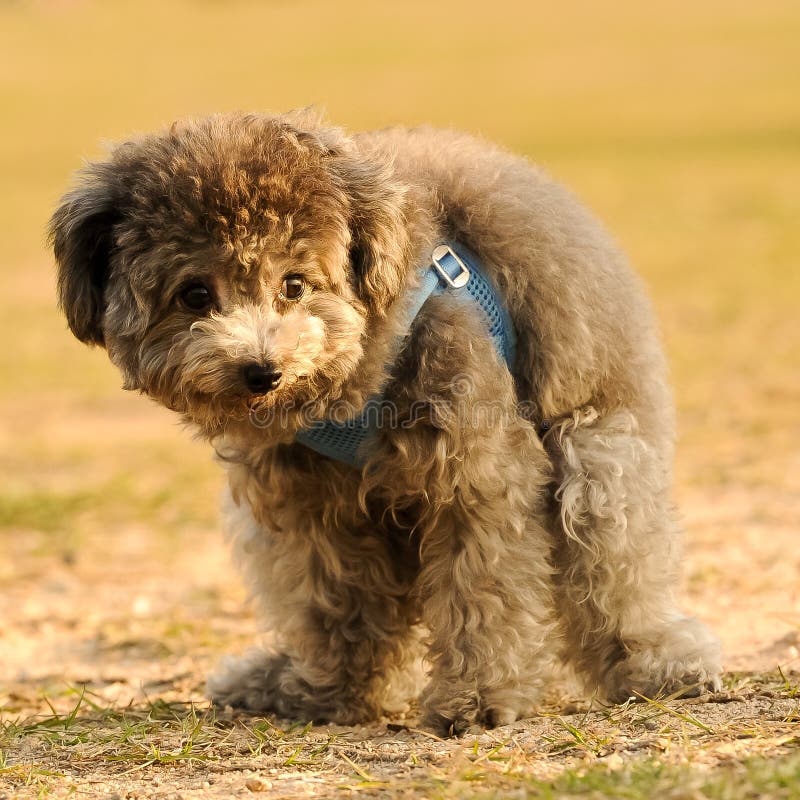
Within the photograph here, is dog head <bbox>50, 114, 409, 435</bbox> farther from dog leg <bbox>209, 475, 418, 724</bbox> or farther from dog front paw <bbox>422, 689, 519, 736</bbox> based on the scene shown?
dog front paw <bbox>422, 689, 519, 736</bbox>

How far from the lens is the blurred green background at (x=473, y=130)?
8.70 m

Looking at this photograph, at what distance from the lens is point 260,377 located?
11.8 feet

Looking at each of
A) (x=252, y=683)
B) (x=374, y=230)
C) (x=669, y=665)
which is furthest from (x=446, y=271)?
(x=252, y=683)

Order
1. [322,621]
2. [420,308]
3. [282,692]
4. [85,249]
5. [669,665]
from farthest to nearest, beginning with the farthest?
[282,692] < [322,621] < [669,665] < [420,308] < [85,249]

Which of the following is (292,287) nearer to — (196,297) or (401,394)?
(196,297)

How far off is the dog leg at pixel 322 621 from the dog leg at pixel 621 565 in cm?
61

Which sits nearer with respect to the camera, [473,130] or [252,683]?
[252,683]

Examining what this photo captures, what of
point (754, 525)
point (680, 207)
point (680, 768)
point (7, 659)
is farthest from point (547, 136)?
point (680, 768)

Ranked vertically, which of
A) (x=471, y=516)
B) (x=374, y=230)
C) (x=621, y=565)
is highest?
(x=374, y=230)

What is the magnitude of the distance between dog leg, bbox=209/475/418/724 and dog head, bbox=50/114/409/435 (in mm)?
680

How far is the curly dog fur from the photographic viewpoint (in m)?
3.70

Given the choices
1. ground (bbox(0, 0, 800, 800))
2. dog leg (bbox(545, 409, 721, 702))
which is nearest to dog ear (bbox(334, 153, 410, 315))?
dog leg (bbox(545, 409, 721, 702))

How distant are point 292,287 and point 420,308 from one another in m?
0.41

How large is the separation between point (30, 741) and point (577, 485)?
1.89 meters
